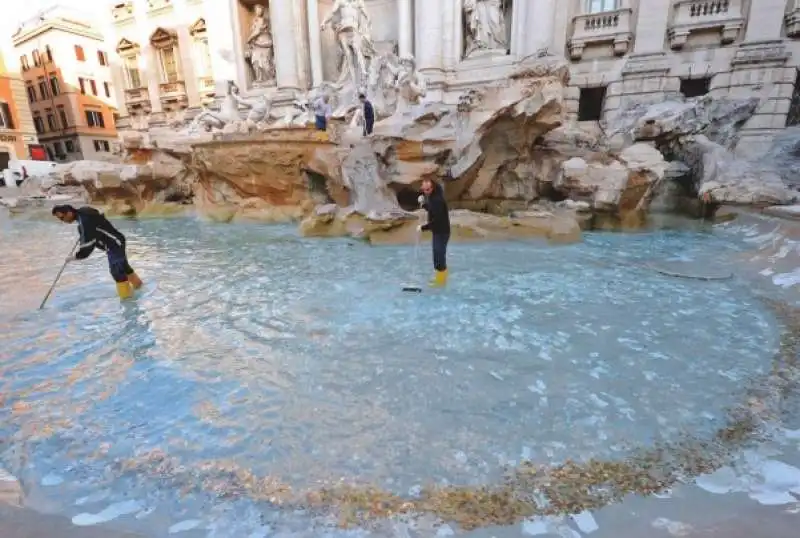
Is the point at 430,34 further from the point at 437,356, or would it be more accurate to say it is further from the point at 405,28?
the point at 437,356

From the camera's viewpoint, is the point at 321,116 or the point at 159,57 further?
the point at 159,57

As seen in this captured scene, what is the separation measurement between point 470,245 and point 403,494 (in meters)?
5.24

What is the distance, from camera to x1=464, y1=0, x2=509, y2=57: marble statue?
45.9ft

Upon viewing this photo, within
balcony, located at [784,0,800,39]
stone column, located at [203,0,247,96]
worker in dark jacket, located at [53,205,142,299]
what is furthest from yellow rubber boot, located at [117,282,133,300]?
balcony, located at [784,0,800,39]

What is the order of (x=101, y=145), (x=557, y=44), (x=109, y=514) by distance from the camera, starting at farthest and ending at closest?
(x=101, y=145), (x=557, y=44), (x=109, y=514)

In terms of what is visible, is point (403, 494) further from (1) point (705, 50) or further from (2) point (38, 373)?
(1) point (705, 50)

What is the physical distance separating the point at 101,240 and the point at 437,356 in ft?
13.0

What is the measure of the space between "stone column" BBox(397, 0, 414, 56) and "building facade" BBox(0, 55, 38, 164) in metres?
26.4

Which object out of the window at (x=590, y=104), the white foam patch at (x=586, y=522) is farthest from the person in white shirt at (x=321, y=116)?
the white foam patch at (x=586, y=522)

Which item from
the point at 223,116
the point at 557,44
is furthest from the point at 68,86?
the point at 557,44

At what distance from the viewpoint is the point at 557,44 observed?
1358 centimetres

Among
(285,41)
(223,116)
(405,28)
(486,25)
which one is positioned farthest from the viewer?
(285,41)

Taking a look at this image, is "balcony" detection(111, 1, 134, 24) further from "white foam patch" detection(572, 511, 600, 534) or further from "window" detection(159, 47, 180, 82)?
"white foam patch" detection(572, 511, 600, 534)

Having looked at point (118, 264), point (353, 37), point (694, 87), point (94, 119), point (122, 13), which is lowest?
point (118, 264)
